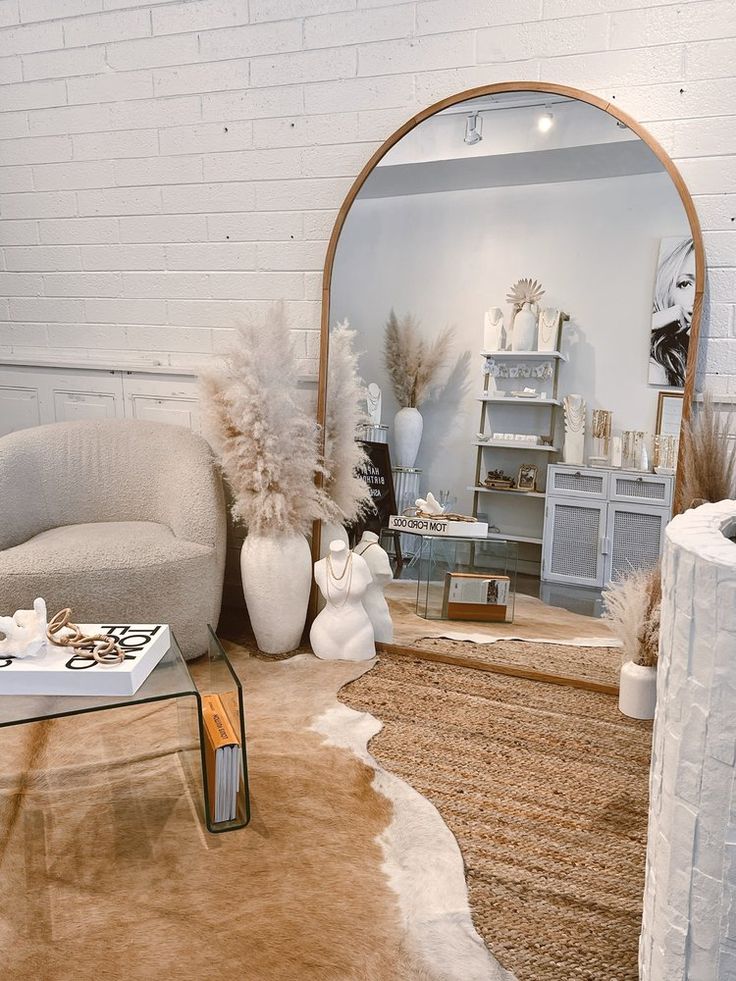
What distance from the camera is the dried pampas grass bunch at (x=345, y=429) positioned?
259 cm

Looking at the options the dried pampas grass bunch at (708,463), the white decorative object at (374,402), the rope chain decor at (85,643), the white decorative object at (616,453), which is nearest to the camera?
the rope chain decor at (85,643)

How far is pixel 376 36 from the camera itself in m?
2.53

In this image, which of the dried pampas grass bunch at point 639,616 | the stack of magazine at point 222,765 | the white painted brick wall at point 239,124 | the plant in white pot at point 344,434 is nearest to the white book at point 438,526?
the plant in white pot at point 344,434

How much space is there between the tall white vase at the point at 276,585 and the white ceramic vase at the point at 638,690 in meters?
1.03

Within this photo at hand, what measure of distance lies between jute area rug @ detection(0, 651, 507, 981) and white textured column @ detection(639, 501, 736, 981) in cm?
38

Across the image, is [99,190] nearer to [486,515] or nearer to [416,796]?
[486,515]

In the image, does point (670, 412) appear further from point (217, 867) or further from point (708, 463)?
point (217, 867)

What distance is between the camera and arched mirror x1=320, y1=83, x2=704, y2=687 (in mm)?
2234

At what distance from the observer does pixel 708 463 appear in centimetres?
204

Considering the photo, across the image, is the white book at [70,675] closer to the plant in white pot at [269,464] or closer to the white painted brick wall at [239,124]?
the plant in white pot at [269,464]

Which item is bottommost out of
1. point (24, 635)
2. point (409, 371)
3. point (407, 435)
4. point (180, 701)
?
point (180, 701)

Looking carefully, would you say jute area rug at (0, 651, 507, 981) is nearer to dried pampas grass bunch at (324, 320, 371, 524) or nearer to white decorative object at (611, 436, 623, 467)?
dried pampas grass bunch at (324, 320, 371, 524)

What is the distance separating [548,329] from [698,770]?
5.27 feet

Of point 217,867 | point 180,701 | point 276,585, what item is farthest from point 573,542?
point 217,867
